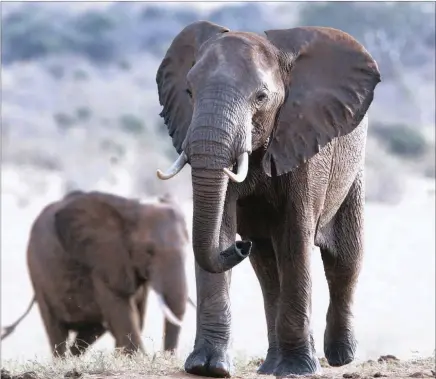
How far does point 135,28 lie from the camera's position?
38281 millimetres

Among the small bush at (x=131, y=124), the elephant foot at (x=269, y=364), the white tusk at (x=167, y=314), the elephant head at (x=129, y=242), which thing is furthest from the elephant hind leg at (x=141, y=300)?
the small bush at (x=131, y=124)

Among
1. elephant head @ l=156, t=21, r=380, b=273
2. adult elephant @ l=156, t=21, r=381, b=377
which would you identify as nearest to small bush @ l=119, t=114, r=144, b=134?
adult elephant @ l=156, t=21, r=381, b=377

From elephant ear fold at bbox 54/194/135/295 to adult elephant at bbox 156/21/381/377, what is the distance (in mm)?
4407

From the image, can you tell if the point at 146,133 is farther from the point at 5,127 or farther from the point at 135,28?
the point at 135,28

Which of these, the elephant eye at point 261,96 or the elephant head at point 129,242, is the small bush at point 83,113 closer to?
the elephant head at point 129,242

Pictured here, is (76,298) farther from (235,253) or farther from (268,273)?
(235,253)

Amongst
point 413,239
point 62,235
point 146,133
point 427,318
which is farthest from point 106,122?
point 62,235

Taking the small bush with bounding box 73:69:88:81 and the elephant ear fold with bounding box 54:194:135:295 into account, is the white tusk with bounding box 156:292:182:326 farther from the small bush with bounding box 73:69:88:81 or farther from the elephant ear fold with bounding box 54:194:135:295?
the small bush with bounding box 73:69:88:81

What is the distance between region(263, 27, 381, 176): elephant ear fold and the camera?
269 inches

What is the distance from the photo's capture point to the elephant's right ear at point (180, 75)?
23.0 feet

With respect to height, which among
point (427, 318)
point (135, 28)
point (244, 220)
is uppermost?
point (135, 28)

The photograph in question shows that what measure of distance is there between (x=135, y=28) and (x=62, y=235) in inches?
1045

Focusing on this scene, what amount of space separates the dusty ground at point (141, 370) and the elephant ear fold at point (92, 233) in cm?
423

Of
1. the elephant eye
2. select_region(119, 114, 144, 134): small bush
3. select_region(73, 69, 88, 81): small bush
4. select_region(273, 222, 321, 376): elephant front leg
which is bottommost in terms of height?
select_region(273, 222, 321, 376): elephant front leg
